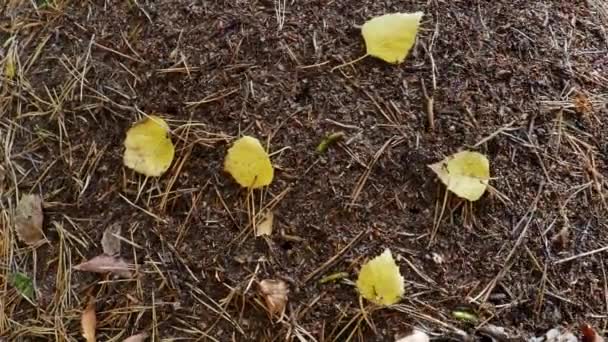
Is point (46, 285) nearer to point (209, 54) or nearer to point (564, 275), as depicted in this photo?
point (209, 54)

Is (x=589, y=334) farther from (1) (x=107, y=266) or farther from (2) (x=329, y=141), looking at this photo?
(1) (x=107, y=266)

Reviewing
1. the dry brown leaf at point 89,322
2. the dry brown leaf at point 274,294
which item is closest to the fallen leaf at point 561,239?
the dry brown leaf at point 274,294

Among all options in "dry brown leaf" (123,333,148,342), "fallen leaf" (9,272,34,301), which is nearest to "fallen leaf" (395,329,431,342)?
"dry brown leaf" (123,333,148,342)

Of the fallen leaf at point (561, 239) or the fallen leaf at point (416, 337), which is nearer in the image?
the fallen leaf at point (416, 337)

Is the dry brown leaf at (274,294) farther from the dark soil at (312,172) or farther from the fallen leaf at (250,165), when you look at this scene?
the fallen leaf at (250,165)

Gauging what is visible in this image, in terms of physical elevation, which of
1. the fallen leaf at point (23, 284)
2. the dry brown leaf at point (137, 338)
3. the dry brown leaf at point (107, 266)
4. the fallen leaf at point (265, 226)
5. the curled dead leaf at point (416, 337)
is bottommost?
the fallen leaf at point (23, 284)

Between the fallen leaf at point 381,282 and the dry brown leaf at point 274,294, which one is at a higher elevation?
the fallen leaf at point 381,282
